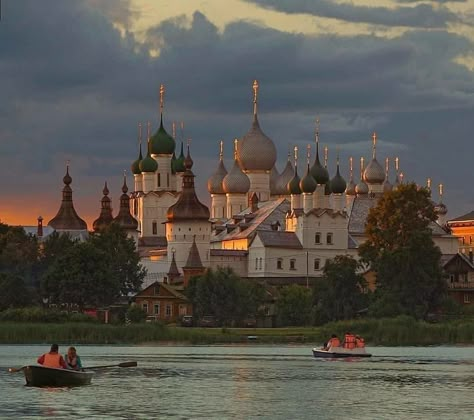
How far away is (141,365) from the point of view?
250ft

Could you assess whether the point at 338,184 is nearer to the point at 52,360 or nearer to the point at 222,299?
the point at 222,299

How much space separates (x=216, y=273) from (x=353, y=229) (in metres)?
39.0

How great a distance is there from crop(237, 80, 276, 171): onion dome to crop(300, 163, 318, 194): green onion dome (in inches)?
716

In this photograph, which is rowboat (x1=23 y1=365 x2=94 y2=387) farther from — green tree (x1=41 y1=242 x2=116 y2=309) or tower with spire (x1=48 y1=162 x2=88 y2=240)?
tower with spire (x1=48 y1=162 x2=88 y2=240)

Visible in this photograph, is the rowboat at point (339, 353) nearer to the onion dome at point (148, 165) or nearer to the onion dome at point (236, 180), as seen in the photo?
the onion dome at point (236, 180)

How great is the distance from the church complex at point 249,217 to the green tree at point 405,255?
912 inches

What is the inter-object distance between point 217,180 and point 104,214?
12.4 m

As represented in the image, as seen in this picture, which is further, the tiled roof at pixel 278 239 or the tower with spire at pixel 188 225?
the tower with spire at pixel 188 225

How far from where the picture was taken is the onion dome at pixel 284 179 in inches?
7064

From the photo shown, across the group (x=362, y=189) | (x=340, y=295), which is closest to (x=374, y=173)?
(x=362, y=189)

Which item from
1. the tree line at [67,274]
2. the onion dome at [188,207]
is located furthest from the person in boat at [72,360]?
the onion dome at [188,207]

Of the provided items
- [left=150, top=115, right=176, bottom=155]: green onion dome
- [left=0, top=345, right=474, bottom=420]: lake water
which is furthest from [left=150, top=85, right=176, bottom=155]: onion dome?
[left=0, top=345, right=474, bottom=420]: lake water

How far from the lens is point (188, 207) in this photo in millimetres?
160250

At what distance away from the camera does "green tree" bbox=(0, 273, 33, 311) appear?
122312 millimetres
